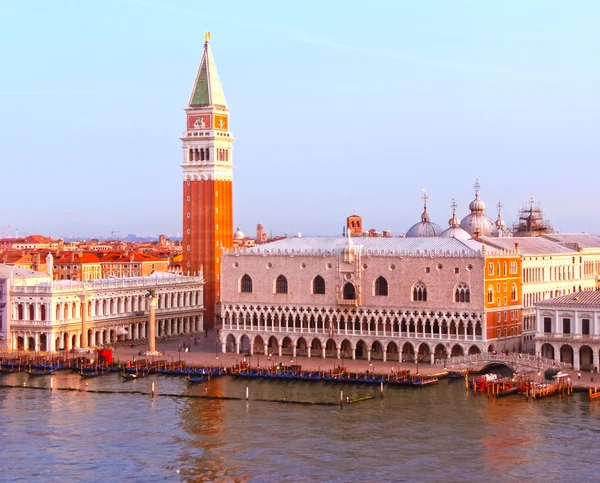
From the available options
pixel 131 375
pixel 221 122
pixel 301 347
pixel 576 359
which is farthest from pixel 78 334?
pixel 576 359

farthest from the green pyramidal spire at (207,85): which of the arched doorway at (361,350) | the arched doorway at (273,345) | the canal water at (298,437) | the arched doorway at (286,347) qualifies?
the canal water at (298,437)

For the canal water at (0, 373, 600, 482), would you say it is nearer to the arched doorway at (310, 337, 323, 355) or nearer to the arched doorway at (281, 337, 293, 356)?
the arched doorway at (310, 337, 323, 355)

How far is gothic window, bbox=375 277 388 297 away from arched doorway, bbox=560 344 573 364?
39.4ft

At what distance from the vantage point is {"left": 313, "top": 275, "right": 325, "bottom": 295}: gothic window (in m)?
79.9

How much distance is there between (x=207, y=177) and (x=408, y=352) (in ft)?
99.5

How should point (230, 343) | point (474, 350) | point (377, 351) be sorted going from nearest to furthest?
1. point (474, 350)
2. point (377, 351)
3. point (230, 343)

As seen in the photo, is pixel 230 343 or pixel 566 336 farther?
pixel 230 343

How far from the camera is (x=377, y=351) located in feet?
258

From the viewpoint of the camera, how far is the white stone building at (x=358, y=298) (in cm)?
7488

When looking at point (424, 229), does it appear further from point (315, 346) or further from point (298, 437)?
point (298, 437)

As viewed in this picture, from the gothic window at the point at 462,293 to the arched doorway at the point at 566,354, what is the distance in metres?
6.48

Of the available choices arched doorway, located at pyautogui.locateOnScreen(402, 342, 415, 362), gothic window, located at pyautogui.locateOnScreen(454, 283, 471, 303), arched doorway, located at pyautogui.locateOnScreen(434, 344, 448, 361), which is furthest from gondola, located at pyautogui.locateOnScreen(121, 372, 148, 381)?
gothic window, located at pyautogui.locateOnScreen(454, 283, 471, 303)

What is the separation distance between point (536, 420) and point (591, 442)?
5.28 metres

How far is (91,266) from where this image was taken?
5285 inches
